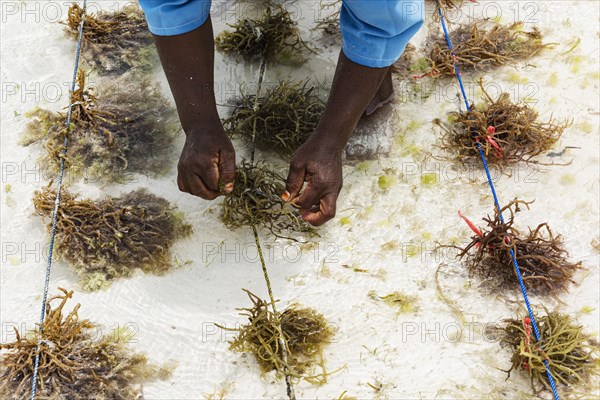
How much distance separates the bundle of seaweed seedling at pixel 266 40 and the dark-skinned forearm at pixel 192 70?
883 millimetres

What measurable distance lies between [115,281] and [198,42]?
1.03 m

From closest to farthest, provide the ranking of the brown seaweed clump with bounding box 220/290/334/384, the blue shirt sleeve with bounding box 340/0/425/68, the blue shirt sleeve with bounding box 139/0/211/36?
the blue shirt sleeve with bounding box 340/0/425/68 < the blue shirt sleeve with bounding box 139/0/211/36 < the brown seaweed clump with bounding box 220/290/334/384

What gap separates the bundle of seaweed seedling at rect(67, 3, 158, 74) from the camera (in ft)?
9.98

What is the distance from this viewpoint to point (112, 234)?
95.7 inches

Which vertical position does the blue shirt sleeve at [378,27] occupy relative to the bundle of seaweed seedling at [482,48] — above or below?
above

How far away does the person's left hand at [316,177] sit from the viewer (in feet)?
6.98

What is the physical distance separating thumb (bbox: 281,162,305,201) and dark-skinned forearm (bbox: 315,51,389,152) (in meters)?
0.14

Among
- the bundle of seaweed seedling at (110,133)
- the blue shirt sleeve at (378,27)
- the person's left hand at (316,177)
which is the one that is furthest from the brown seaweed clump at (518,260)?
the bundle of seaweed seedling at (110,133)

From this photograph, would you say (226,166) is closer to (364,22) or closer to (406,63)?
(364,22)

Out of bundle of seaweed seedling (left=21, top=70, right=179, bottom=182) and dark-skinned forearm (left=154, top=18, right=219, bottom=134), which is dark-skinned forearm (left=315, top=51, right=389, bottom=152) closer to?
dark-skinned forearm (left=154, top=18, right=219, bottom=134)

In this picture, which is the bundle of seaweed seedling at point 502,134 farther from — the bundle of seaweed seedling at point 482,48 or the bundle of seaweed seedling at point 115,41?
the bundle of seaweed seedling at point 115,41

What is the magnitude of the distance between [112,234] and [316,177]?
935 mm

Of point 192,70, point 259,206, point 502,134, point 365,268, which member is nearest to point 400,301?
point 365,268

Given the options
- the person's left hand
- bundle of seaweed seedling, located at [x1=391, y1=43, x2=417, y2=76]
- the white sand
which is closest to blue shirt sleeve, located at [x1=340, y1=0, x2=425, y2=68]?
the person's left hand
